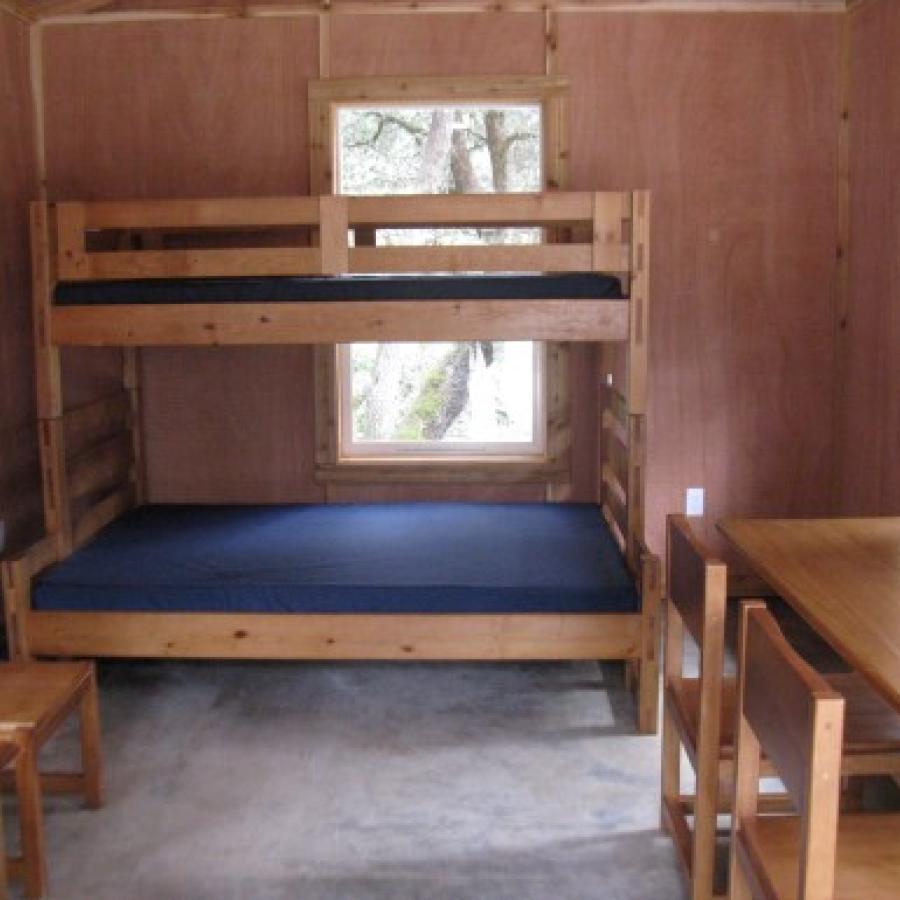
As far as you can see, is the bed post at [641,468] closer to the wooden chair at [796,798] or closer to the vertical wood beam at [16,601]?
the wooden chair at [796,798]

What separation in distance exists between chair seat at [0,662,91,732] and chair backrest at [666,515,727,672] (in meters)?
1.42

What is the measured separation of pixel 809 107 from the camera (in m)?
4.08

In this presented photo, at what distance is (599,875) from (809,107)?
309 cm

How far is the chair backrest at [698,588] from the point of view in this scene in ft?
6.40

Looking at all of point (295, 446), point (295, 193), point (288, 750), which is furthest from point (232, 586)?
point (295, 193)

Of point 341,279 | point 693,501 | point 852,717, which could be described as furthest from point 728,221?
point 852,717

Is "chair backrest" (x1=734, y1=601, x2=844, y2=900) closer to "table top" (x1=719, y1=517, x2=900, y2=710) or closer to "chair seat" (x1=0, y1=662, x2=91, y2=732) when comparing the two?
"table top" (x1=719, y1=517, x2=900, y2=710)

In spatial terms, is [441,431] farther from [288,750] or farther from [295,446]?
[288,750]

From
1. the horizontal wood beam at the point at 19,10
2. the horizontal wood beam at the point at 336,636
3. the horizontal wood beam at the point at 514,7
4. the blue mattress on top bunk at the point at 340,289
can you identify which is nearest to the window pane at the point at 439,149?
the horizontal wood beam at the point at 514,7

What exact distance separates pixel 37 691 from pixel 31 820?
0.31 meters

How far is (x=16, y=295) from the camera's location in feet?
13.2

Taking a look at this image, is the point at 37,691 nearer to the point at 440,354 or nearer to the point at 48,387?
the point at 48,387

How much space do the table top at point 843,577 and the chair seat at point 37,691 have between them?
5.32 feet

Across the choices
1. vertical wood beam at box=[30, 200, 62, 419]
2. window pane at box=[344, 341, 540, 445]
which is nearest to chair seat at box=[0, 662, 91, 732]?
vertical wood beam at box=[30, 200, 62, 419]
